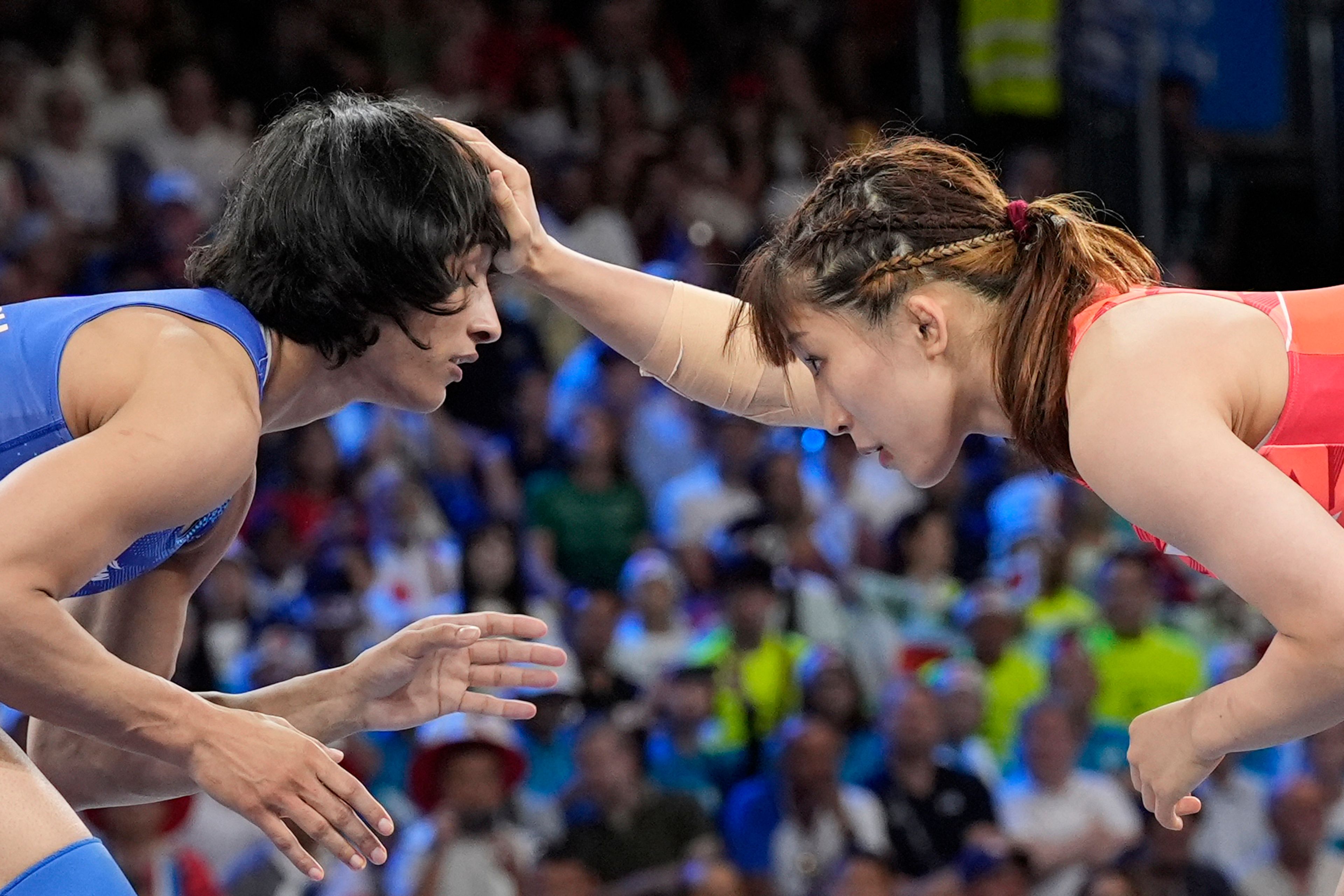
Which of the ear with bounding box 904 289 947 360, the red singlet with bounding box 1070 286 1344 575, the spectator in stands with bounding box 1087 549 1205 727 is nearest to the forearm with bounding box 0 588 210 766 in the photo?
the ear with bounding box 904 289 947 360

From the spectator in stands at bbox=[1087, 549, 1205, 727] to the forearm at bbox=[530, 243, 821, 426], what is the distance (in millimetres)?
3251

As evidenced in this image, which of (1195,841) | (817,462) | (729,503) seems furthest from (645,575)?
(1195,841)

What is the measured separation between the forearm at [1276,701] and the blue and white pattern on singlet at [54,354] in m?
1.17

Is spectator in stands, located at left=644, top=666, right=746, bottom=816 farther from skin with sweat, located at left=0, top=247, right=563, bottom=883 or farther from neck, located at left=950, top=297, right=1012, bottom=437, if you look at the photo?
neck, located at left=950, top=297, right=1012, bottom=437

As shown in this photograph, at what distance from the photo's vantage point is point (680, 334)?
2.46 m

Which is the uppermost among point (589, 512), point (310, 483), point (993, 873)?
point (310, 483)

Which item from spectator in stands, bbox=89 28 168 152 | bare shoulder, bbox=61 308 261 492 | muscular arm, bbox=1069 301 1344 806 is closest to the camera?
muscular arm, bbox=1069 301 1344 806

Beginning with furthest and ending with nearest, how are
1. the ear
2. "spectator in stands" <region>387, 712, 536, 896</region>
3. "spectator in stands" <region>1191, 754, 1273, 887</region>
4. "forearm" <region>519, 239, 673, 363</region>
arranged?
"spectator in stands" <region>1191, 754, 1273, 887</region> < "spectator in stands" <region>387, 712, 536, 896</region> < "forearm" <region>519, 239, 673, 363</region> < the ear

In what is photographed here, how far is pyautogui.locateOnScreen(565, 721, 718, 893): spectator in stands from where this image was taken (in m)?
4.45

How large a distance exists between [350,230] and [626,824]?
280 cm

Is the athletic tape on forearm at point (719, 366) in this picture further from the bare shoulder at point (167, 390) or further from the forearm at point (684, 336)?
the bare shoulder at point (167, 390)

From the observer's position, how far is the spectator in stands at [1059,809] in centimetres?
484

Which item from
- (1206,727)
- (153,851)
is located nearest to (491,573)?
(153,851)

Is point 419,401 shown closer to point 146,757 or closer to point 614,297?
point 614,297
